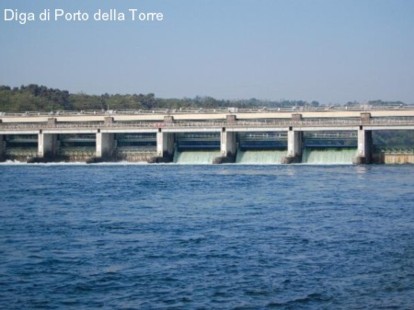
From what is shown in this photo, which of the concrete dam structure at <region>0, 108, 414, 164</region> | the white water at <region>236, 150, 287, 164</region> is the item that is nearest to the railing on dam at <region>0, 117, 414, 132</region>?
the concrete dam structure at <region>0, 108, 414, 164</region>

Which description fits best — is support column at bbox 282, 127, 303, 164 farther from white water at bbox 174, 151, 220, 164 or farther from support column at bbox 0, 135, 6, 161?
support column at bbox 0, 135, 6, 161

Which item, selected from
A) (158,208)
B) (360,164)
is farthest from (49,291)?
(360,164)

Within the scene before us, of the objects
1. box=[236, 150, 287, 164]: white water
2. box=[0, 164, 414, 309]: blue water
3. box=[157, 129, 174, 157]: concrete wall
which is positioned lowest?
box=[0, 164, 414, 309]: blue water

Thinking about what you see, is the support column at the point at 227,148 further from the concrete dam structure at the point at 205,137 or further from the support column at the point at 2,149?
the support column at the point at 2,149

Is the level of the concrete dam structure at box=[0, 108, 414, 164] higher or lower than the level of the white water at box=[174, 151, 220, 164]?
higher

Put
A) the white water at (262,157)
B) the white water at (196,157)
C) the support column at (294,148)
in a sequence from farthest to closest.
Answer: the white water at (196,157), the white water at (262,157), the support column at (294,148)

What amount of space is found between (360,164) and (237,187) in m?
30.6

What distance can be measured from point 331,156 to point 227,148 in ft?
43.1

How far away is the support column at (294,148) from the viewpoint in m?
90.5

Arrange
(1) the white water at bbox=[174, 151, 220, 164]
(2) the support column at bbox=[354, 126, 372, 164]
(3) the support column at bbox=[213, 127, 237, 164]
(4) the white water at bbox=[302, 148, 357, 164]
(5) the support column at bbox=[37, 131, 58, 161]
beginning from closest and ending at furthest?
(2) the support column at bbox=[354, 126, 372, 164] < (4) the white water at bbox=[302, 148, 357, 164] < (3) the support column at bbox=[213, 127, 237, 164] < (1) the white water at bbox=[174, 151, 220, 164] < (5) the support column at bbox=[37, 131, 58, 161]

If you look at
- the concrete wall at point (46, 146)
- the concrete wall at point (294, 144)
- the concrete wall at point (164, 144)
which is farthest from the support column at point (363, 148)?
the concrete wall at point (46, 146)

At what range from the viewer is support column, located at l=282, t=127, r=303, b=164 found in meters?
90.5

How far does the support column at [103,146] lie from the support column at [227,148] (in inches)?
681

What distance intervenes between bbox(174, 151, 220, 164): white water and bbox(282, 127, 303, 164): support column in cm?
965
